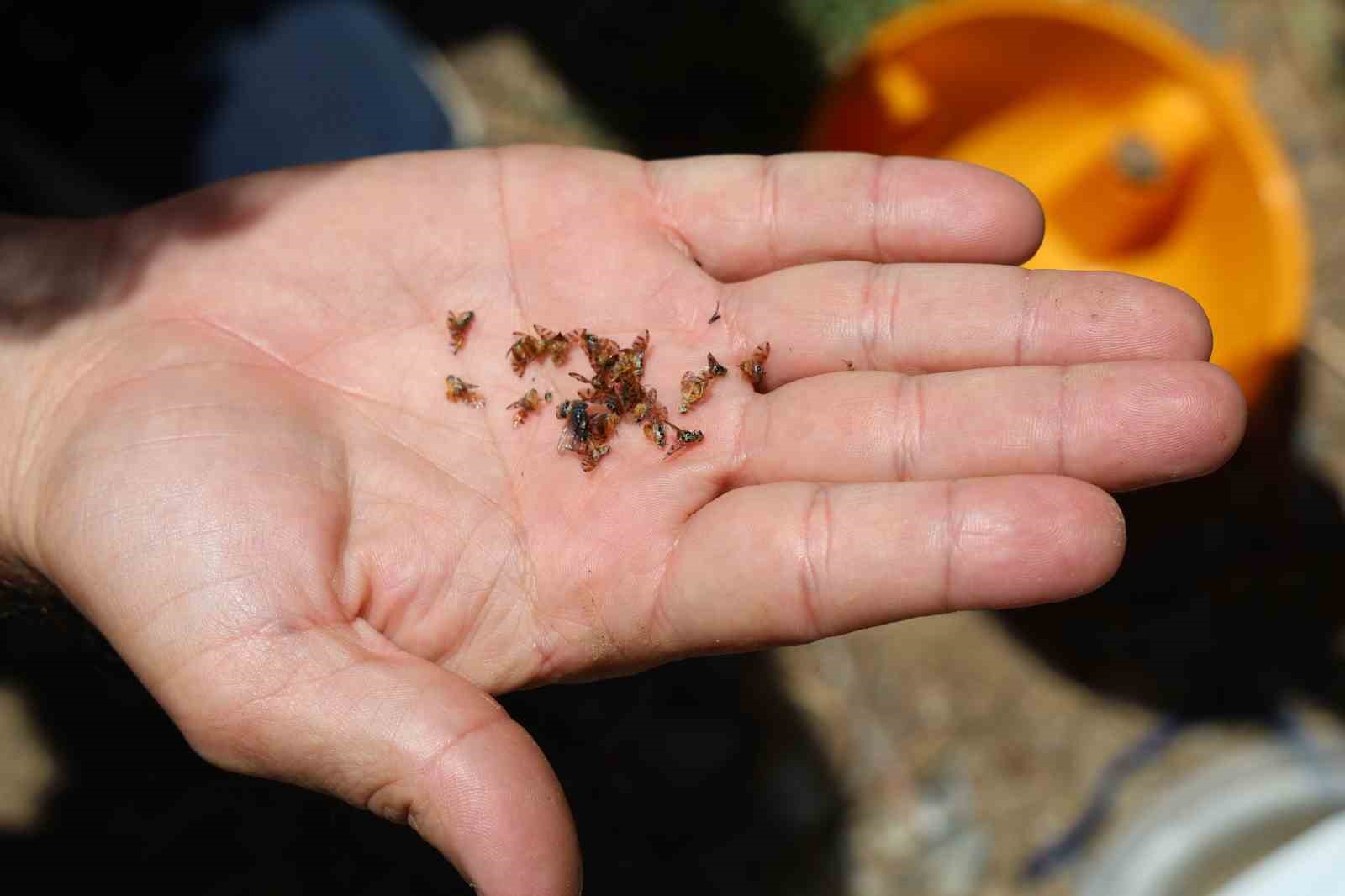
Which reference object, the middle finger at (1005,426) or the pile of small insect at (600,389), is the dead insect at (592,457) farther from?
the middle finger at (1005,426)

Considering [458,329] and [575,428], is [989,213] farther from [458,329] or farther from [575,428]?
[458,329]

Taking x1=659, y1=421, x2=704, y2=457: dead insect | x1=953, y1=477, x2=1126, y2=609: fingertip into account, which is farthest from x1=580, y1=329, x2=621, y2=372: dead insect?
x1=953, y1=477, x2=1126, y2=609: fingertip

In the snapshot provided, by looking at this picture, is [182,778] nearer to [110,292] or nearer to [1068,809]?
[110,292]

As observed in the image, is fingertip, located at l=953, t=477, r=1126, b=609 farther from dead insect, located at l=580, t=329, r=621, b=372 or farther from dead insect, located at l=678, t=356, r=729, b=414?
dead insect, located at l=580, t=329, r=621, b=372

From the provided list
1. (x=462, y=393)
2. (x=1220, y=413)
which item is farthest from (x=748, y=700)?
(x=1220, y=413)

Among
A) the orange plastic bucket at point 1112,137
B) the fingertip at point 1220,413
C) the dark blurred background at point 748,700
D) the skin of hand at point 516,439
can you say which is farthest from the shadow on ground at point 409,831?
the orange plastic bucket at point 1112,137
